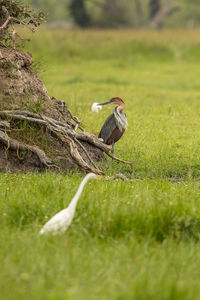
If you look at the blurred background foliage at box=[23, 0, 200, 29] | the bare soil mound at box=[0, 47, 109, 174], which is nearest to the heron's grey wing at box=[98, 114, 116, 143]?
the bare soil mound at box=[0, 47, 109, 174]

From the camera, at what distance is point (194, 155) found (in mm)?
10867

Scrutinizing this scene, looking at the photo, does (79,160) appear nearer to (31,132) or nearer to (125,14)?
(31,132)

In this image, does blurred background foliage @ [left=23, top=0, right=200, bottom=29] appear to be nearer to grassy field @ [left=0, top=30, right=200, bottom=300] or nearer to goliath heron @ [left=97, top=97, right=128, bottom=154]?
goliath heron @ [left=97, top=97, right=128, bottom=154]

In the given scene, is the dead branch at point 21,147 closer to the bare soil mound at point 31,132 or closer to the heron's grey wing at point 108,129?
the bare soil mound at point 31,132

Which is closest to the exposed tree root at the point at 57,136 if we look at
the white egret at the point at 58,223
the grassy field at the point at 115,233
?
the grassy field at the point at 115,233

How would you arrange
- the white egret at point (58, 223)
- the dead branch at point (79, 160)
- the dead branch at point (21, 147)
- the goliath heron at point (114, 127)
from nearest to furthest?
the white egret at point (58, 223), the dead branch at point (21, 147), the dead branch at point (79, 160), the goliath heron at point (114, 127)

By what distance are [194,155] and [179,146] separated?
0.95 meters

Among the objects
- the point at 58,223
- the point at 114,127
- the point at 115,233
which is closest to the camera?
the point at 58,223

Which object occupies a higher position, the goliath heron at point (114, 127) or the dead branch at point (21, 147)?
the goliath heron at point (114, 127)

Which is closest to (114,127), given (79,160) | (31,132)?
(79,160)

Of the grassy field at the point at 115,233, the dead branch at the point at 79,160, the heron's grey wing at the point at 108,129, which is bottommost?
the grassy field at the point at 115,233

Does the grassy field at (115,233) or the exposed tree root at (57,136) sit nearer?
the grassy field at (115,233)

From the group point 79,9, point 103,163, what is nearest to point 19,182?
point 103,163

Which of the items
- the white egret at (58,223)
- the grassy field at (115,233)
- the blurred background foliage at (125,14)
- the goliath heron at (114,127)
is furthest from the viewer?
the blurred background foliage at (125,14)
